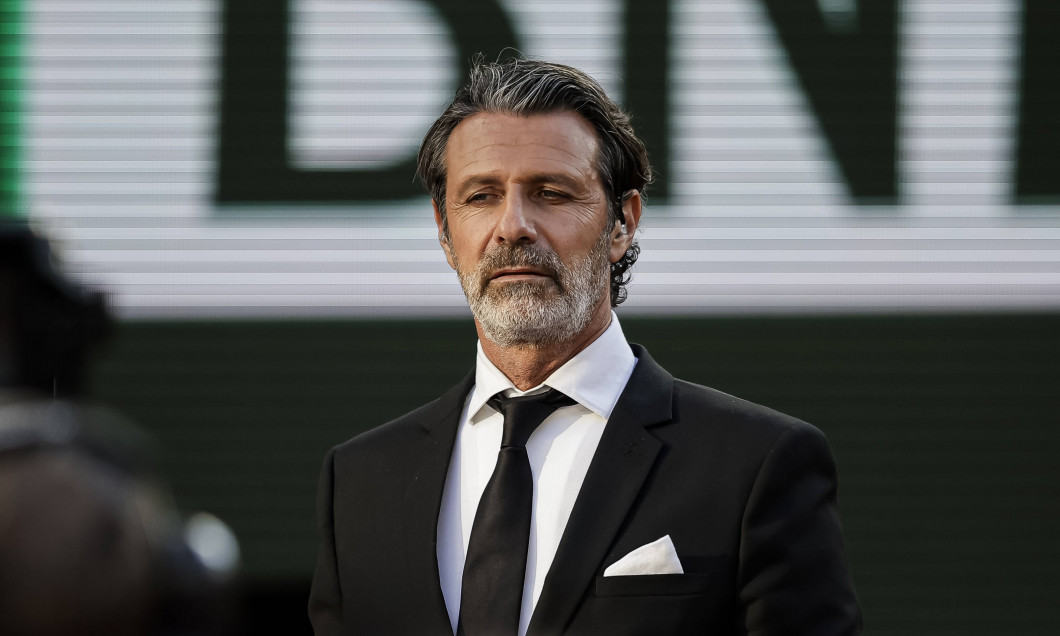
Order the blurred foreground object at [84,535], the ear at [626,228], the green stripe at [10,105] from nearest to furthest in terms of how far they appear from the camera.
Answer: the blurred foreground object at [84,535]
the ear at [626,228]
the green stripe at [10,105]

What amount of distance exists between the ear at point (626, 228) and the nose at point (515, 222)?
268 millimetres

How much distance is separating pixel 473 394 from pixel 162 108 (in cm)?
458

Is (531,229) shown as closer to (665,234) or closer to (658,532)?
(658,532)

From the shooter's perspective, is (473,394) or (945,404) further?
(945,404)

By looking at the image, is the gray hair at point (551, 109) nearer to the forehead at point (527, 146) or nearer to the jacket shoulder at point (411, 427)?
the forehead at point (527, 146)

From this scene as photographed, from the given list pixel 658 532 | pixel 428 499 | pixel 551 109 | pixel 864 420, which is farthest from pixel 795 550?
pixel 864 420

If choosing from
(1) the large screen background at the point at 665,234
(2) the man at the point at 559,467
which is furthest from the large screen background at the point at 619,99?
(2) the man at the point at 559,467

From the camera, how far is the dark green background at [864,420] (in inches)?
258

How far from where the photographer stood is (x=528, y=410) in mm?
2510

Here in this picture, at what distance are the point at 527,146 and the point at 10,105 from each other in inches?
200

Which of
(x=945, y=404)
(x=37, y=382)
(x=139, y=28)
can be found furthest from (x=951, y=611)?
(x=37, y=382)

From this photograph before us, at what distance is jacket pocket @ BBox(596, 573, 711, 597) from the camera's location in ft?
7.21

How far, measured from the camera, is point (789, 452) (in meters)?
2.30

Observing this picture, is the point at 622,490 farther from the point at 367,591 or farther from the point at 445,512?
the point at 367,591
